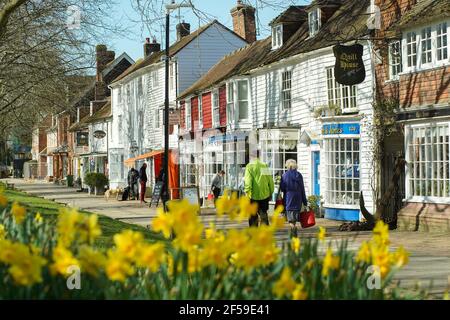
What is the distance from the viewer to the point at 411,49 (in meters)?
23.1

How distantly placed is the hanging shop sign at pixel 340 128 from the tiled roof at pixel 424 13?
379cm

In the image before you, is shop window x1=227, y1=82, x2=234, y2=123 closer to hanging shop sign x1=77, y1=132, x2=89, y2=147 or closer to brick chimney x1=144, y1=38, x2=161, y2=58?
brick chimney x1=144, y1=38, x2=161, y2=58

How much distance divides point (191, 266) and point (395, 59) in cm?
2041

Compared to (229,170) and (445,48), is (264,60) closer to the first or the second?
(229,170)

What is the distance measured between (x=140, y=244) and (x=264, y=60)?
29824mm

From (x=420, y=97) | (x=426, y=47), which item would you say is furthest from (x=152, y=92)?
(x=426, y=47)

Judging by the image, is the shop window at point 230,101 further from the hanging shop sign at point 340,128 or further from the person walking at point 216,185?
the hanging shop sign at point 340,128

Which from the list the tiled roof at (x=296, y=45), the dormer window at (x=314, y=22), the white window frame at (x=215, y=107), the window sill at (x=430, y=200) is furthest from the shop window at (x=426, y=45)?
the white window frame at (x=215, y=107)

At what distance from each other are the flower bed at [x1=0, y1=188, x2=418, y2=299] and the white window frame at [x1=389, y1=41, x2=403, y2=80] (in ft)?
63.3

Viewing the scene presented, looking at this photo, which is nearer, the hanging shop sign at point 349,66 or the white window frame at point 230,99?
the hanging shop sign at point 349,66

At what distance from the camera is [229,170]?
3753 centimetres

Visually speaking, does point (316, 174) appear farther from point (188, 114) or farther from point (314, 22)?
point (188, 114)

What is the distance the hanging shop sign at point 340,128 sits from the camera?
26125 millimetres

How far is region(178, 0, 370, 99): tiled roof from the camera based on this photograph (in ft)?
87.6
